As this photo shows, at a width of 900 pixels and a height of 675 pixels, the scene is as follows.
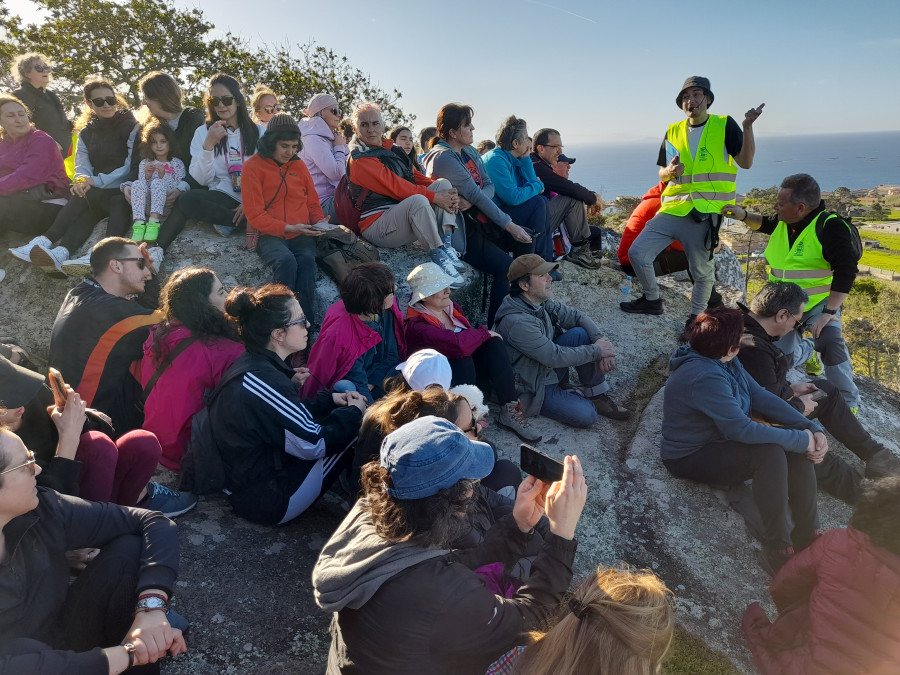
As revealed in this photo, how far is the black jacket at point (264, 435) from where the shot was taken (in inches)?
125

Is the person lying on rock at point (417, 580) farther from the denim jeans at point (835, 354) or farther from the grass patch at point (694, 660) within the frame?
the denim jeans at point (835, 354)

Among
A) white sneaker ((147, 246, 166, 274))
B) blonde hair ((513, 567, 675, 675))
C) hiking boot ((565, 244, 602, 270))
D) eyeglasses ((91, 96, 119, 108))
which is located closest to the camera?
blonde hair ((513, 567, 675, 675))

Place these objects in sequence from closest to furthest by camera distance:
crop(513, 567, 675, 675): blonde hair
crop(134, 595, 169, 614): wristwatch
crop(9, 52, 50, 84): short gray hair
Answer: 1. crop(513, 567, 675, 675): blonde hair
2. crop(134, 595, 169, 614): wristwatch
3. crop(9, 52, 50, 84): short gray hair

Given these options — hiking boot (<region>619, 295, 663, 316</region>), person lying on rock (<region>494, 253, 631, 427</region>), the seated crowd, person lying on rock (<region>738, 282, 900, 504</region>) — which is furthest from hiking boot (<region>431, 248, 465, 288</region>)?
person lying on rock (<region>738, 282, 900, 504</region>)

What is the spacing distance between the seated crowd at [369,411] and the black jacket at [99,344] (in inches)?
0.6

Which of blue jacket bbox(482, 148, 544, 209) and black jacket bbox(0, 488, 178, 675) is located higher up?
blue jacket bbox(482, 148, 544, 209)

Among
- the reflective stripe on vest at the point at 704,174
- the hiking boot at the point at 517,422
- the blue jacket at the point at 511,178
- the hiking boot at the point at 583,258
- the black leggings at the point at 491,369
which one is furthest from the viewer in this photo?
the hiking boot at the point at 583,258

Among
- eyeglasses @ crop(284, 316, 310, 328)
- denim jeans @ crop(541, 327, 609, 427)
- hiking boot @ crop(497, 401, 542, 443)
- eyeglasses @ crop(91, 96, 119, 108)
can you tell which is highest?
eyeglasses @ crop(91, 96, 119, 108)

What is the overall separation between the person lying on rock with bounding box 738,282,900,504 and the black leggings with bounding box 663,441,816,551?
0.62 meters

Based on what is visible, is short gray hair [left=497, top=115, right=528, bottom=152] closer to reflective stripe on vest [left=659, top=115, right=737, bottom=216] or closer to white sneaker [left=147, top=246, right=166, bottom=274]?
reflective stripe on vest [left=659, top=115, right=737, bottom=216]

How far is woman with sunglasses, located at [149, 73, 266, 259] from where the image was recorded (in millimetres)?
5660

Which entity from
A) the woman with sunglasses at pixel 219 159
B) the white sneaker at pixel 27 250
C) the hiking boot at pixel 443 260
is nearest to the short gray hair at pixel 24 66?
the white sneaker at pixel 27 250

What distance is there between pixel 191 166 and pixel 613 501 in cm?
530

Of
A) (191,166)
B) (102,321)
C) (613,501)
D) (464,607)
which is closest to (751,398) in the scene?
(613,501)
